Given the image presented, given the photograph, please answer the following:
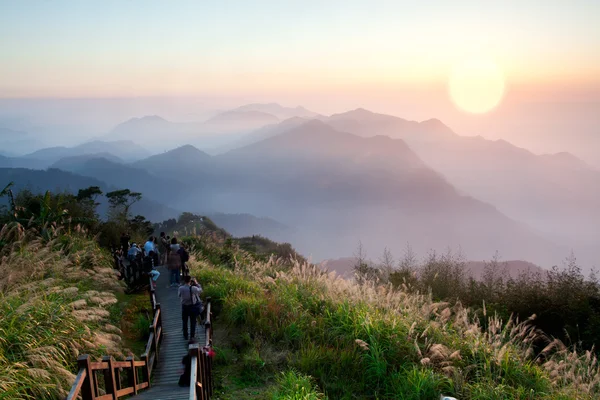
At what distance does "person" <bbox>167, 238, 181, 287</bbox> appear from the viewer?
1534cm

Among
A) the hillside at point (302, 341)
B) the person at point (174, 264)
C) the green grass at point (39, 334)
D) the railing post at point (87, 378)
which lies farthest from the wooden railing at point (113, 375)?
the person at point (174, 264)

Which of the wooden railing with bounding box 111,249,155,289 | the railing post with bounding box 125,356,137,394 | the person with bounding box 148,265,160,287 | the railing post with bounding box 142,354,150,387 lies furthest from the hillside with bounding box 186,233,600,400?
the wooden railing with bounding box 111,249,155,289

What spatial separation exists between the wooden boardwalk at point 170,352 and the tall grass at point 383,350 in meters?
1.37

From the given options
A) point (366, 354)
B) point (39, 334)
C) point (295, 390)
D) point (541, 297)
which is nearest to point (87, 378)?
point (39, 334)

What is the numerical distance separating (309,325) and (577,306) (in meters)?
9.67

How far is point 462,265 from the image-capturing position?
21.7 m

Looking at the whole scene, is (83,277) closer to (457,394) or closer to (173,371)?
(173,371)

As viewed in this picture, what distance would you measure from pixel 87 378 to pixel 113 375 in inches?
41.6

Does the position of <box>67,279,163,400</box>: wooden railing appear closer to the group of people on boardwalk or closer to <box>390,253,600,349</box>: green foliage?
the group of people on boardwalk

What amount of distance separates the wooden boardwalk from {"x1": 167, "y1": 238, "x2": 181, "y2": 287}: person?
0.40 meters

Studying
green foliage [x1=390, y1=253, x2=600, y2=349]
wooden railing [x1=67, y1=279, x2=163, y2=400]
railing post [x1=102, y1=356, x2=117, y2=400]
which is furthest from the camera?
green foliage [x1=390, y1=253, x2=600, y2=349]

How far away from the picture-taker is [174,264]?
50.9ft

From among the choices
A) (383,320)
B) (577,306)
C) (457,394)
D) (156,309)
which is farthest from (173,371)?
(577,306)

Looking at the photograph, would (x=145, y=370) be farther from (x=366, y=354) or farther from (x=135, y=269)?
(x=135, y=269)
